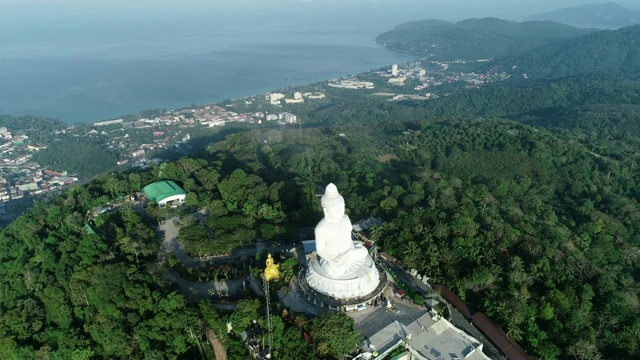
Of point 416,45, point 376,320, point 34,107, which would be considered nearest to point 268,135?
point 376,320

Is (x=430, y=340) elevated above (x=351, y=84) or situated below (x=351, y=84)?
above

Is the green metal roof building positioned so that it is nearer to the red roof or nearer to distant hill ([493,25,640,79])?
the red roof

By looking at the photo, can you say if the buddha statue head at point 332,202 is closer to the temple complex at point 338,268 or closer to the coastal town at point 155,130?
the temple complex at point 338,268

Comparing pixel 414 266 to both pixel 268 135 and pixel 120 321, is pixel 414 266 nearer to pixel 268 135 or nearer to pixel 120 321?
pixel 120 321

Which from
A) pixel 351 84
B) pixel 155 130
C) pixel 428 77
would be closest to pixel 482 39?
pixel 428 77

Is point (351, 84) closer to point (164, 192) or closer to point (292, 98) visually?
point (292, 98)

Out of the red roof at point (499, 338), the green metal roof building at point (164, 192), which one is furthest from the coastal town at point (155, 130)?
the red roof at point (499, 338)
